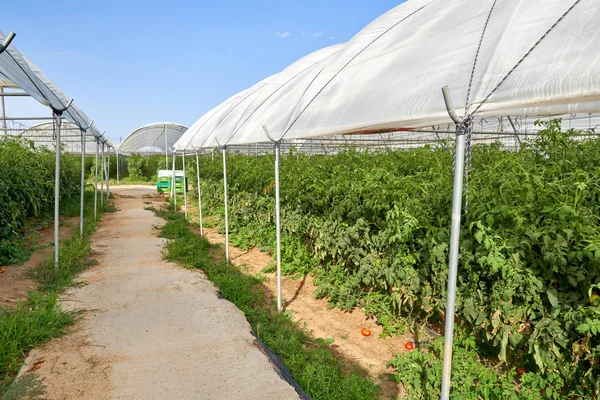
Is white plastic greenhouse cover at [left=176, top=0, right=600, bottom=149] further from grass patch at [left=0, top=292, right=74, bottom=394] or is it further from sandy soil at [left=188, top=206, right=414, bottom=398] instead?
grass patch at [left=0, top=292, right=74, bottom=394]

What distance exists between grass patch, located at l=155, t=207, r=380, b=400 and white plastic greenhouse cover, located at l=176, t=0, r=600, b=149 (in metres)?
1.83

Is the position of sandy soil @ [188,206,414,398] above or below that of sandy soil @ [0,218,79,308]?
below

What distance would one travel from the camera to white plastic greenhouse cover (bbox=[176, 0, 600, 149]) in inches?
74.5

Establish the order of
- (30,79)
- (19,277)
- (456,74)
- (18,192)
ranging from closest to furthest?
(456,74), (30,79), (19,277), (18,192)

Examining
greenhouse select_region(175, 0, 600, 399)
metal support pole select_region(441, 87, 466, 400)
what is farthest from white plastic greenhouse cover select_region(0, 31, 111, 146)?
metal support pole select_region(441, 87, 466, 400)

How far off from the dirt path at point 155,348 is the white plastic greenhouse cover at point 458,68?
6.26ft

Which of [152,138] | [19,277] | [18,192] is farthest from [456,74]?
[152,138]

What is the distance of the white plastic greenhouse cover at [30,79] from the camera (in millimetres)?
3391

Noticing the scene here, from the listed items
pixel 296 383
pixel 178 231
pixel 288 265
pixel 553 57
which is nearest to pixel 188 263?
pixel 288 265

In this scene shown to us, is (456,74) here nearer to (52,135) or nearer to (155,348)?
(155,348)

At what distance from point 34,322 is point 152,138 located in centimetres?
2417

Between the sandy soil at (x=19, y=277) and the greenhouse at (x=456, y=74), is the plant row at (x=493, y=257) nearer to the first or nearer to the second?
the greenhouse at (x=456, y=74)

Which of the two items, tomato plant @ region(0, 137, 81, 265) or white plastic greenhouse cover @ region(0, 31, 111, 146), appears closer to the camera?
white plastic greenhouse cover @ region(0, 31, 111, 146)

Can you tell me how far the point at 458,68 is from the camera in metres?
2.40
